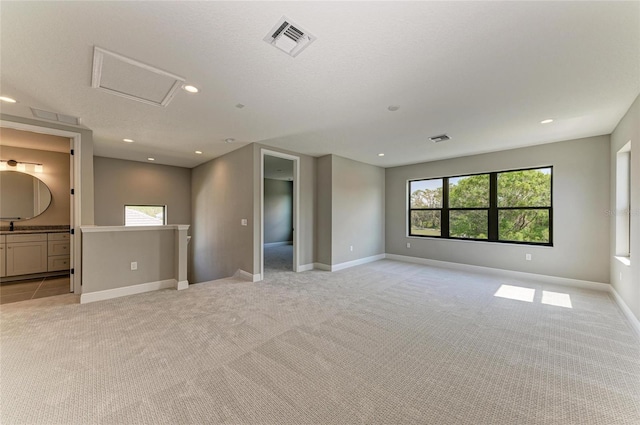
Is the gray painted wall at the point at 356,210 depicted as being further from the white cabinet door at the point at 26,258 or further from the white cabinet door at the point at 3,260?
the white cabinet door at the point at 3,260

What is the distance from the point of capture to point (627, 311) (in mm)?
3100

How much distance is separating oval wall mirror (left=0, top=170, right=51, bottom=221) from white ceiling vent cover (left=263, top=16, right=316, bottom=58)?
627cm

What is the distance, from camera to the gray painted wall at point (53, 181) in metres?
5.05

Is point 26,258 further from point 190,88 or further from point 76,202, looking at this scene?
point 190,88

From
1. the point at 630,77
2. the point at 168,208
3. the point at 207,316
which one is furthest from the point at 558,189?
the point at 168,208

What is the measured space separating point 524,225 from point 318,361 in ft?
16.8

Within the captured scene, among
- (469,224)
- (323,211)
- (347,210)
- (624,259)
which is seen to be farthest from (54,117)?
(624,259)

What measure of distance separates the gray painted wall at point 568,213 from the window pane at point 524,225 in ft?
0.59

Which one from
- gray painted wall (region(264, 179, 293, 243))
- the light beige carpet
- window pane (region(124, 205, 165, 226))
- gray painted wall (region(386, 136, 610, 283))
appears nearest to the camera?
the light beige carpet

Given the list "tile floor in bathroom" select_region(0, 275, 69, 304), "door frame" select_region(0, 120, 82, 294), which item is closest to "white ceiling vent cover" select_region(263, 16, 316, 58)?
"door frame" select_region(0, 120, 82, 294)

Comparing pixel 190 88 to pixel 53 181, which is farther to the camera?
pixel 53 181

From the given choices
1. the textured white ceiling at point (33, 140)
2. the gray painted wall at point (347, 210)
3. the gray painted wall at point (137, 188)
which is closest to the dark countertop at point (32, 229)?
the gray painted wall at point (137, 188)

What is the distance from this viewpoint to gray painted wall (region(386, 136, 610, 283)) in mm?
4172

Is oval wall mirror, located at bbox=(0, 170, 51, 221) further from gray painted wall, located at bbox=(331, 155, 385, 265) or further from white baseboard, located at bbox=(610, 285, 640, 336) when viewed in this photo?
white baseboard, located at bbox=(610, 285, 640, 336)
